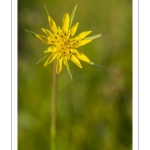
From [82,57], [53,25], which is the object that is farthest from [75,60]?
[53,25]
